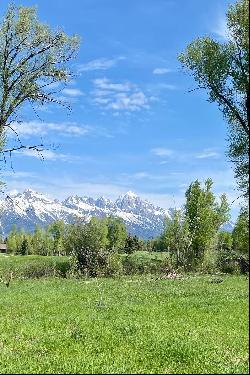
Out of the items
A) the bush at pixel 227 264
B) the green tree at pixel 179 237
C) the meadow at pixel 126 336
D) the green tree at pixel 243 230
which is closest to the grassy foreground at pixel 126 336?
the meadow at pixel 126 336

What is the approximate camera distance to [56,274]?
7431 centimetres

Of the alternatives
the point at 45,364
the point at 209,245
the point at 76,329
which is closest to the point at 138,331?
the point at 76,329

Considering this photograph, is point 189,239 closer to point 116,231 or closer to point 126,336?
point 126,336

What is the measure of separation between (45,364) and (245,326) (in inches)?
404

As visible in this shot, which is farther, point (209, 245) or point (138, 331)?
point (209, 245)

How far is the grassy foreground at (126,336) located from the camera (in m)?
11.8

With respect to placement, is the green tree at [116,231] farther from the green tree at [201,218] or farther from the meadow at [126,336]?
the meadow at [126,336]

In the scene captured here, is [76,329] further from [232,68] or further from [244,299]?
[244,299]

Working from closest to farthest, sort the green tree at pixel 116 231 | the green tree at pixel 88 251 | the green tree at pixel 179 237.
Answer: the green tree at pixel 88 251 < the green tree at pixel 179 237 < the green tree at pixel 116 231

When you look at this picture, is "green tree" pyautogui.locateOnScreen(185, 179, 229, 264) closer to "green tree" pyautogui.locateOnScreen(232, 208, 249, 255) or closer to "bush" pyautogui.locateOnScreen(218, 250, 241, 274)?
"bush" pyautogui.locateOnScreen(218, 250, 241, 274)

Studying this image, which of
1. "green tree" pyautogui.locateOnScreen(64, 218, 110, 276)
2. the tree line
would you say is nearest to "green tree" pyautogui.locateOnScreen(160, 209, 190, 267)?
the tree line

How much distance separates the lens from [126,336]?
17125 mm

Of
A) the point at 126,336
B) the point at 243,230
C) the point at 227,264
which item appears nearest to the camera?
the point at 126,336

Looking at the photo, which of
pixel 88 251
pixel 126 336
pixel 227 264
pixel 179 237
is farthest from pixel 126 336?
pixel 227 264
